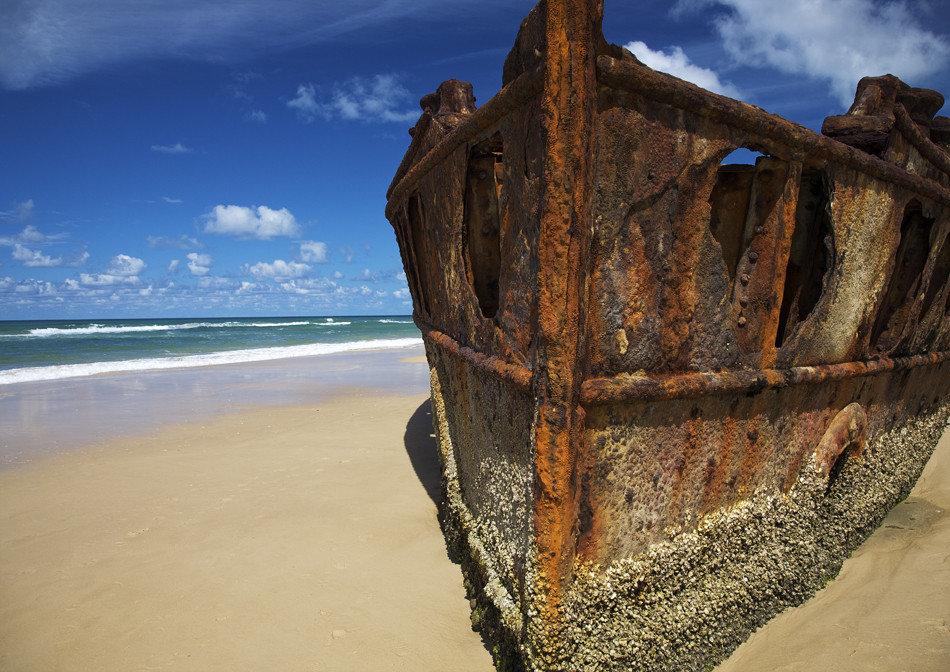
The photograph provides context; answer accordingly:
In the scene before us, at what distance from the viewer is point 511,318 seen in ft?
7.44

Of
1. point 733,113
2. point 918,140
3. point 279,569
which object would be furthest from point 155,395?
point 918,140

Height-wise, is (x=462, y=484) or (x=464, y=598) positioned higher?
(x=462, y=484)

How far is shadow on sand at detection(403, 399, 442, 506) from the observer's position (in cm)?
494

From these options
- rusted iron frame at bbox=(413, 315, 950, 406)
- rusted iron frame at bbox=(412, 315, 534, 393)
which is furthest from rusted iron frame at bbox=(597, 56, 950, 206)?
rusted iron frame at bbox=(412, 315, 534, 393)

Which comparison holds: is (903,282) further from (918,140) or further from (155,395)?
(155,395)

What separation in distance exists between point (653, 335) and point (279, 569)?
2.79m

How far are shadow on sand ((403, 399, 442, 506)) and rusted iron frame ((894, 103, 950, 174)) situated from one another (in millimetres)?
3879

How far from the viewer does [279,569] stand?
3.50 metres

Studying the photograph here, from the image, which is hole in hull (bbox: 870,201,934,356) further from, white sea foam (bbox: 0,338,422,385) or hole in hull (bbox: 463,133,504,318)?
white sea foam (bbox: 0,338,422,385)

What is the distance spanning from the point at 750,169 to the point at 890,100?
50.0 inches

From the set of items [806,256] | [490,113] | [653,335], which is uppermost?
[490,113]

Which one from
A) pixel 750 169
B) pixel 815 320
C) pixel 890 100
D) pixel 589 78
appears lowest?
pixel 815 320

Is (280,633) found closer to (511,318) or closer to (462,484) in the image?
(462,484)

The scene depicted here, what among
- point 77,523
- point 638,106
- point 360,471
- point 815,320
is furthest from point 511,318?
point 77,523
